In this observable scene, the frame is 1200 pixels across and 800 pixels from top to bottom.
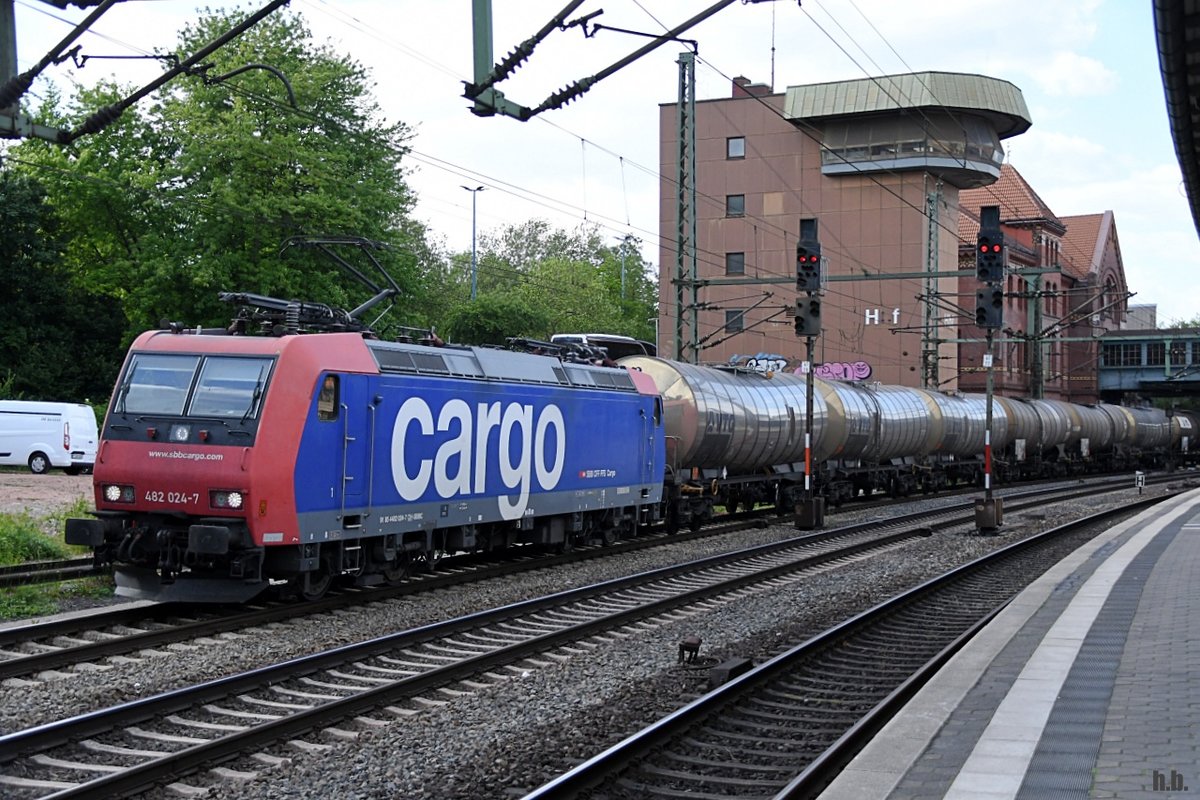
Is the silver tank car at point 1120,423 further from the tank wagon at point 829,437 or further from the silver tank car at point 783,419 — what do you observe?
the silver tank car at point 783,419

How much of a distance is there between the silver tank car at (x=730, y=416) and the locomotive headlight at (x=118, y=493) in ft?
39.9

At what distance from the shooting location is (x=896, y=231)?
61.7 meters

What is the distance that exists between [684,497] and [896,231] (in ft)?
134

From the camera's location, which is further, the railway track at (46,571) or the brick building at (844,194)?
the brick building at (844,194)

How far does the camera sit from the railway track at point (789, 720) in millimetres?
Answer: 7336

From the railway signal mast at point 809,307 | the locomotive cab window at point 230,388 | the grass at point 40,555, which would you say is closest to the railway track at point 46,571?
the grass at point 40,555

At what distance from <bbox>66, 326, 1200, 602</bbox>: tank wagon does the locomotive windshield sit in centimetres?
2

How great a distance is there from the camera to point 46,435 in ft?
118

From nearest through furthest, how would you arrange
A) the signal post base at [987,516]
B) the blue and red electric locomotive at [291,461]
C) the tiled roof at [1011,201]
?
the blue and red electric locomotive at [291,461] → the signal post base at [987,516] → the tiled roof at [1011,201]

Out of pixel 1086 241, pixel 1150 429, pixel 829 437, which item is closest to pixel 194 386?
pixel 829 437

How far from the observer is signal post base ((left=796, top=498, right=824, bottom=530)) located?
25266 millimetres

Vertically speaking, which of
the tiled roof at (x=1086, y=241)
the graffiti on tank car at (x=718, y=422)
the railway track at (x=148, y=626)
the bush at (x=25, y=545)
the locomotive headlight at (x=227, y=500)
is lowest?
the railway track at (x=148, y=626)

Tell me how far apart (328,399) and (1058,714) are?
8.28 meters

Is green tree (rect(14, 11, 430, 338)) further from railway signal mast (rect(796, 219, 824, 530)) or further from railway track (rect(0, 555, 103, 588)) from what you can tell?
railway track (rect(0, 555, 103, 588))
